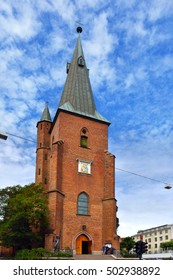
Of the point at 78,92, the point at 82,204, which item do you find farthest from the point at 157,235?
the point at 82,204

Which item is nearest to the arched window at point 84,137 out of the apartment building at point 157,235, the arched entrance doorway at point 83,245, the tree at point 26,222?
the tree at point 26,222

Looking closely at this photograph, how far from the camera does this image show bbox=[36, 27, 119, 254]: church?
31266 mm

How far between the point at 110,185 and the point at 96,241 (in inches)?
245

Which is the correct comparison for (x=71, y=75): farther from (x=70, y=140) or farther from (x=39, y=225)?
(x=39, y=225)

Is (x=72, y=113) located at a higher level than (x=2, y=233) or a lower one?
higher

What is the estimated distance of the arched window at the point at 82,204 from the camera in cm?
3300

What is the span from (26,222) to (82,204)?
7007 millimetres

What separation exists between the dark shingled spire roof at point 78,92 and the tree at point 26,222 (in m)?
12.1

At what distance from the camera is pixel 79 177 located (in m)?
34.0

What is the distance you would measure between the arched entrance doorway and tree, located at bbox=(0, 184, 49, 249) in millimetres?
3904

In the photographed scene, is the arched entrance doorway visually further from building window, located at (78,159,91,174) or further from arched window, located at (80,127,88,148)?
arched window, located at (80,127,88,148)

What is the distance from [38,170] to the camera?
129 ft

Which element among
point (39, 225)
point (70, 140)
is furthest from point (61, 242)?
point (70, 140)

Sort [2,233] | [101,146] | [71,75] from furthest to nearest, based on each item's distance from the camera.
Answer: [71,75] < [101,146] < [2,233]
